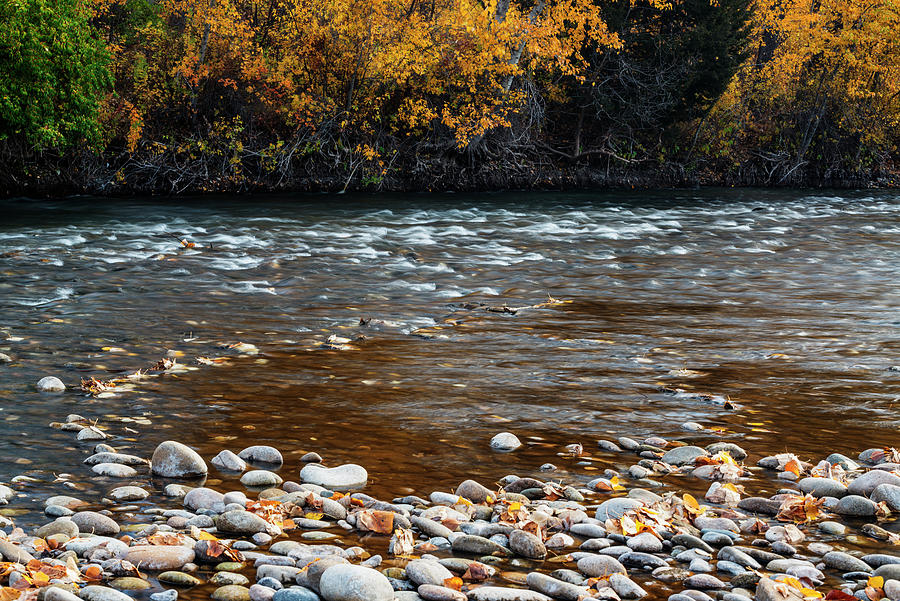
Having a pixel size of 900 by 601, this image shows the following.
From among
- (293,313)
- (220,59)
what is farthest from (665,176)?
(293,313)

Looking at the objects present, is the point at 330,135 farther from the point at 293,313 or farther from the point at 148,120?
the point at 293,313

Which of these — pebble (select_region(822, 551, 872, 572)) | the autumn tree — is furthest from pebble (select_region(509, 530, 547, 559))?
the autumn tree

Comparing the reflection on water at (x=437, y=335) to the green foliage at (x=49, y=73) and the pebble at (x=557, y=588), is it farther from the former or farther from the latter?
the green foliage at (x=49, y=73)

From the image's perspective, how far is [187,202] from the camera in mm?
22266

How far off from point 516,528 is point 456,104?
2285 centimetres

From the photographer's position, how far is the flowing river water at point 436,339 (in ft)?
20.2

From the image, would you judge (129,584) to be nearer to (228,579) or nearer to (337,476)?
(228,579)

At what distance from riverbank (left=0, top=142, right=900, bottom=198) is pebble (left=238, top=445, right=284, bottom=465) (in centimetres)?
1856

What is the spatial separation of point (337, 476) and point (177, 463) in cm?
91

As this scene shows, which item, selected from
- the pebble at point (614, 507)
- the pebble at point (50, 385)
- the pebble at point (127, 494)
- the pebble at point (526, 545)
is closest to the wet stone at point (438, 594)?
the pebble at point (526, 545)

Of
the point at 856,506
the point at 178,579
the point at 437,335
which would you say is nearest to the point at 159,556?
the point at 178,579

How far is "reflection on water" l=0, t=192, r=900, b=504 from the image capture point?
624cm

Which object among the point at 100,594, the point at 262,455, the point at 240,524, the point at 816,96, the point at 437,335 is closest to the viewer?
the point at 100,594

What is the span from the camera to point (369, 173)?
25734 mm
